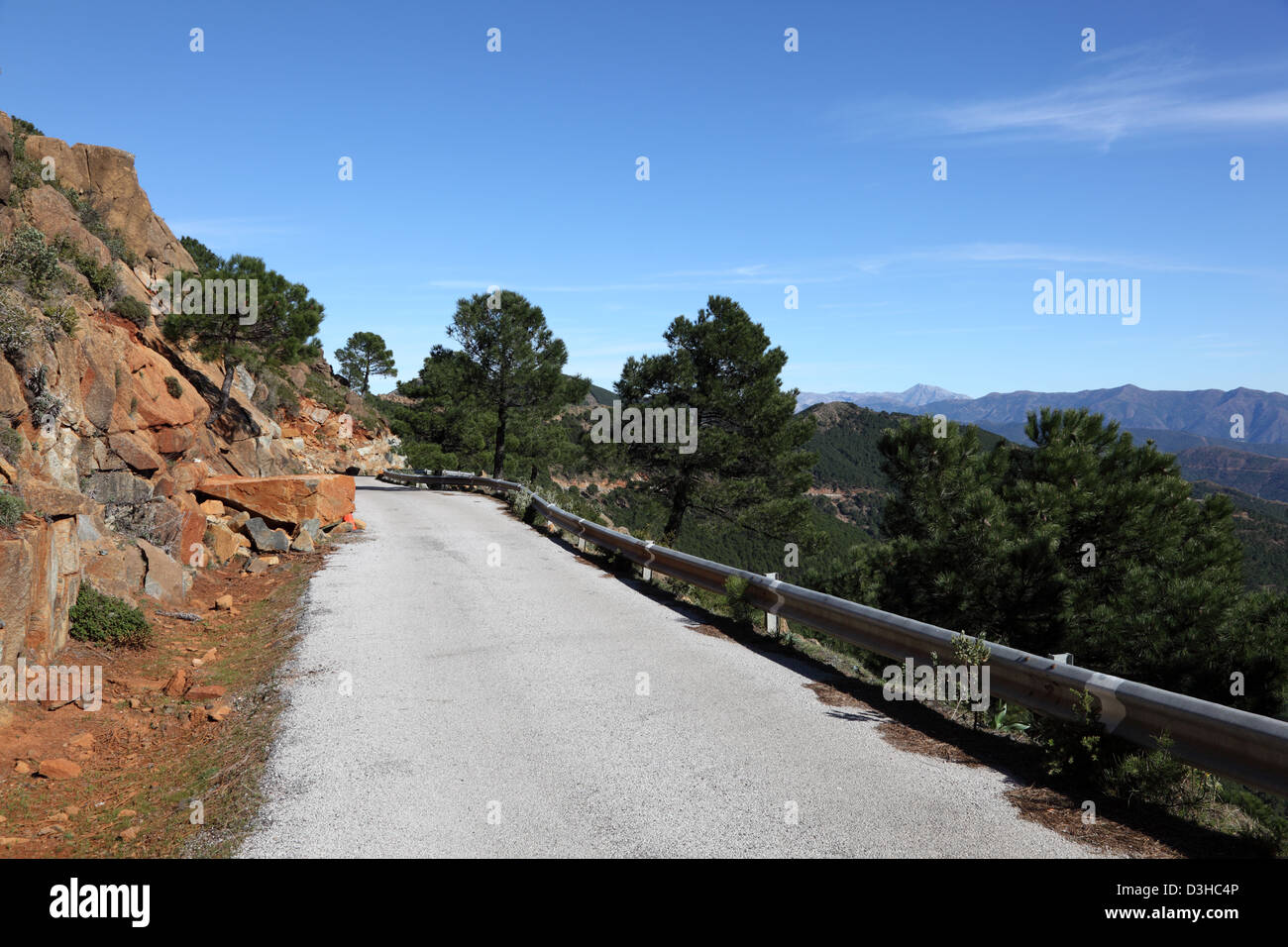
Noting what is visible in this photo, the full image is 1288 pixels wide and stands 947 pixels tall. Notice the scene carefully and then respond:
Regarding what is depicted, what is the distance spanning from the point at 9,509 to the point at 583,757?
534 centimetres

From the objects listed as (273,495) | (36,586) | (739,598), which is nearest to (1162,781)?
(739,598)

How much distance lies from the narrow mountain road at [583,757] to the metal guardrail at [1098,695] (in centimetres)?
78

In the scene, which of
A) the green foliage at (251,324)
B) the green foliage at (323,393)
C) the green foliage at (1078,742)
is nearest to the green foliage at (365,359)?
the green foliage at (323,393)

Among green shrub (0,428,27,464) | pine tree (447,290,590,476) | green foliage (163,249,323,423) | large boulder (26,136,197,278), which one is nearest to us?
green shrub (0,428,27,464)

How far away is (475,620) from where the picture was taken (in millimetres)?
9008

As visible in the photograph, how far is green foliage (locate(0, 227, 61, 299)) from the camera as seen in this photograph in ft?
30.8

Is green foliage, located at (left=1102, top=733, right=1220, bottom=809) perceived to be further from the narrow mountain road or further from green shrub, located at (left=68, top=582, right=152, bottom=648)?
green shrub, located at (left=68, top=582, right=152, bottom=648)

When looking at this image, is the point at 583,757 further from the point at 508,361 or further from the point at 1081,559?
the point at 508,361

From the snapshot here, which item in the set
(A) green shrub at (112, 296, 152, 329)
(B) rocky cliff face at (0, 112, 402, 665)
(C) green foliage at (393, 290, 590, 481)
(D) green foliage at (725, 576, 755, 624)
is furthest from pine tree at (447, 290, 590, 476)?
(D) green foliage at (725, 576, 755, 624)

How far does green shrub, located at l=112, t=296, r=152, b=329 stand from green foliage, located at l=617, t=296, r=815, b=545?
52.1ft

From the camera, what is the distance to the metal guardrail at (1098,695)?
12.9ft
